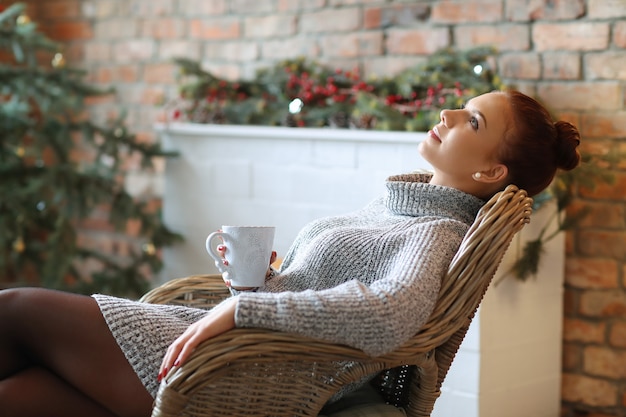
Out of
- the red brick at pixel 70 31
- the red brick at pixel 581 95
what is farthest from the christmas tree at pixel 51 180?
the red brick at pixel 581 95

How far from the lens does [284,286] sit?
5.74ft

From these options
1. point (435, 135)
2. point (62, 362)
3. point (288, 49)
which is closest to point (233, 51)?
point (288, 49)

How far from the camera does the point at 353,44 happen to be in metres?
3.31

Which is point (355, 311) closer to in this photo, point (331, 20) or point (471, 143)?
point (471, 143)

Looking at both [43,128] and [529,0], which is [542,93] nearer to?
[529,0]

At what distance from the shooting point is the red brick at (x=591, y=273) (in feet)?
9.10

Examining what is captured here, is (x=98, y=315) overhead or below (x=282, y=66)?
below

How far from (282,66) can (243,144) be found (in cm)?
32

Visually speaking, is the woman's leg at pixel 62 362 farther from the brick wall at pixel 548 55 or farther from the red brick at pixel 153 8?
the red brick at pixel 153 8

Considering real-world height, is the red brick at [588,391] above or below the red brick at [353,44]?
below

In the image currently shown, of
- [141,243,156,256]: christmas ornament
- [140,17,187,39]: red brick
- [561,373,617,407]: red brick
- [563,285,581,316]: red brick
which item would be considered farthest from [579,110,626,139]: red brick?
[140,17,187,39]: red brick

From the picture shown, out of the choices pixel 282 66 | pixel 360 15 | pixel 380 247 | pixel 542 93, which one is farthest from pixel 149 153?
pixel 380 247

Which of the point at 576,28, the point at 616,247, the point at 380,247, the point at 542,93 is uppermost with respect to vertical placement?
the point at 576,28

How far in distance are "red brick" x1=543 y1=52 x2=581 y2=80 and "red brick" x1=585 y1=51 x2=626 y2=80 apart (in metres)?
0.03
